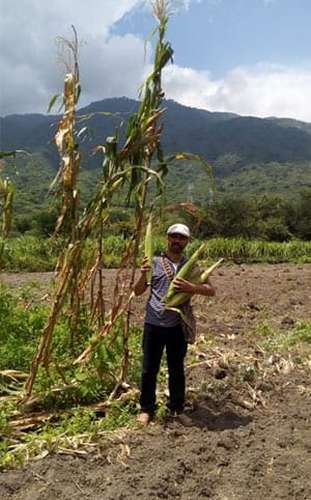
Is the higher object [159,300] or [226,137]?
[226,137]

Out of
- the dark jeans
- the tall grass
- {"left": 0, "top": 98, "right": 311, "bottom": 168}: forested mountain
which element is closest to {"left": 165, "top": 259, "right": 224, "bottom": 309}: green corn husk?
the dark jeans

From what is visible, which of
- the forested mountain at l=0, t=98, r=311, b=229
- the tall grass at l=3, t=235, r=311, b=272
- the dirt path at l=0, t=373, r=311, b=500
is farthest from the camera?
the forested mountain at l=0, t=98, r=311, b=229

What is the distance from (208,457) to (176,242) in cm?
139

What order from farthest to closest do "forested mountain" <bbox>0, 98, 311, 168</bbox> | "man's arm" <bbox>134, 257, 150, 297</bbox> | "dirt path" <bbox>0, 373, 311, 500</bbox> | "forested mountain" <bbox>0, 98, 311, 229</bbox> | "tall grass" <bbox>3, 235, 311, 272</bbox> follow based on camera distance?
"forested mountain" <bbox>0, 98, 311, 168</bbox> < "forested mountain" <bbox>0, 98, 311, 229</bbox> < "tall grass" <bbox>3, 235, 311, 272</bbox> < "man's arm" <bbox>134, 257, 150, 297</bbox> < "dirt path" <bbox>0, 373, 311, 500</bbox>

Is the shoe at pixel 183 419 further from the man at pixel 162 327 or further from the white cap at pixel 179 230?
the white cap at pixel 179 230

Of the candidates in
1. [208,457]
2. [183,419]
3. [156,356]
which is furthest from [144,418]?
[208,457]

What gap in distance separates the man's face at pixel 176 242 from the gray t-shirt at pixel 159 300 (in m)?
0.10

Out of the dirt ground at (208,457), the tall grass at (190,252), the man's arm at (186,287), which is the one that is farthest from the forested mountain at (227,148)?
the man's arm at (186,287)

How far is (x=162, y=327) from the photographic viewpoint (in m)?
4.04

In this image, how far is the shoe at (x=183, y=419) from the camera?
4063mm

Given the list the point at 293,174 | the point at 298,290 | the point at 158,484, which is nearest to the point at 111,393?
the point at 158,484

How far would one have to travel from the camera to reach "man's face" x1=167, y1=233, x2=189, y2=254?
13.1ft

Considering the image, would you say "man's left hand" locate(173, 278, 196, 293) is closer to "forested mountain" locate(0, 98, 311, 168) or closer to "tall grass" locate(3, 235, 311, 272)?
"tall grass" locate(3, 235, 311, 272)

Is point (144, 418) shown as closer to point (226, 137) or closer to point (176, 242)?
point (176, 242)
